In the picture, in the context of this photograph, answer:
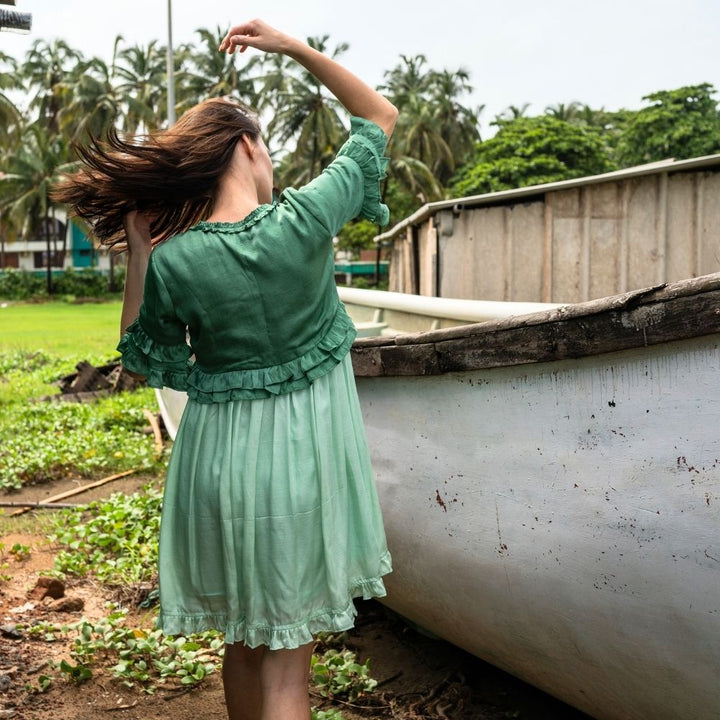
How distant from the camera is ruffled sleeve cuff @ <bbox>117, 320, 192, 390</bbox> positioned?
6.52 feet

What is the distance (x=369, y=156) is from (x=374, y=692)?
195 cm

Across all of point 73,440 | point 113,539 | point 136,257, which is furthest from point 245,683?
point 73,440

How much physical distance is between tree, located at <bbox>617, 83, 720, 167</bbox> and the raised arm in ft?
110

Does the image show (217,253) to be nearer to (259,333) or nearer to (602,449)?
(259,333)

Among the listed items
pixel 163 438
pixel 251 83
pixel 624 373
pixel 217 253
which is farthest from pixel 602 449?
pixel 251 83

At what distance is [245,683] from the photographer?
2.06 m

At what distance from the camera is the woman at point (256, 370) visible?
180cm

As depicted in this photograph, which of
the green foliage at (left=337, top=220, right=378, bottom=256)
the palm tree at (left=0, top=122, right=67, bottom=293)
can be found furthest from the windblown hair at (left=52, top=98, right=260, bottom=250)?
the green foliage at (left=337, top=220, right=378, bottom=256)

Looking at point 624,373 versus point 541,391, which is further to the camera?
point 541,391

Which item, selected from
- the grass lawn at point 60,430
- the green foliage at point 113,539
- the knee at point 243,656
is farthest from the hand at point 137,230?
the grass lawn at point 60,430

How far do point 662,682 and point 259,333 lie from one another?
4.12 ft

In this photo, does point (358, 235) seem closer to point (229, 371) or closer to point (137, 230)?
point (137, 230)

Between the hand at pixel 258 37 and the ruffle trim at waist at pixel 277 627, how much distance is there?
112 cm

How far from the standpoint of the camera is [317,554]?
6.08 feet
